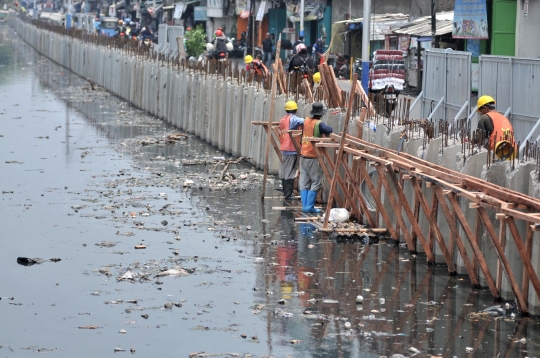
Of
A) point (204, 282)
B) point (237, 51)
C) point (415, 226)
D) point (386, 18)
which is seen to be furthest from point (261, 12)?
point (204, 282)

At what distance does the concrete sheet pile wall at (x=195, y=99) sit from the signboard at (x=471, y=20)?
8.94m

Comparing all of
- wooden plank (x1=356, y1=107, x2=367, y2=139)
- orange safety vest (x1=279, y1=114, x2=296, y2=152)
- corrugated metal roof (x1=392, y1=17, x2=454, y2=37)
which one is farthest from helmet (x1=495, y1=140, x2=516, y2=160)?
corrugated metal roof (x1=392, y1=17, x2=454, y2=37)

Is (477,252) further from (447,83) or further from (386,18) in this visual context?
(386,18)

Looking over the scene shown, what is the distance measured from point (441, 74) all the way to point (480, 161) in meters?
10.2

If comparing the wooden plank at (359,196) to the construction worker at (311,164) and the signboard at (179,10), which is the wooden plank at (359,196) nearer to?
the construction worker at (311,164)

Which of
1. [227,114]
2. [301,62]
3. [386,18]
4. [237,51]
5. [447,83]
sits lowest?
[227,114]

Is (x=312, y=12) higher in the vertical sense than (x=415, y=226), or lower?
higher

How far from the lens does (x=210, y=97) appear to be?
2598 centimetres

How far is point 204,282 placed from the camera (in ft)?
40.3

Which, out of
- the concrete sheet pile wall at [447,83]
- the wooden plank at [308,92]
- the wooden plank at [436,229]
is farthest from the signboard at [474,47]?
the wooden plank at [436,229]

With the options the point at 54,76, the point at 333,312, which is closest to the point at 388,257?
the point at 333,312

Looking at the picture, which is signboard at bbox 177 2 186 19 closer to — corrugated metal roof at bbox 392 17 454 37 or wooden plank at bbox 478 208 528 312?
corrugated metal roof at bbox 392 17 454 37

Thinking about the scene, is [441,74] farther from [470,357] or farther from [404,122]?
[470,357]

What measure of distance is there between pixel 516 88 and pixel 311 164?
4.58 metres
